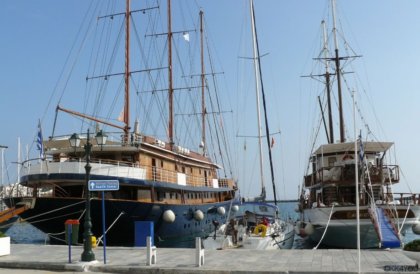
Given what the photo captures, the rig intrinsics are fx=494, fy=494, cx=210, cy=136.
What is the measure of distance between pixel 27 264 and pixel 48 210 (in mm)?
11189

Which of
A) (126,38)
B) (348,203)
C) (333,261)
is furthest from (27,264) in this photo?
(126,38)

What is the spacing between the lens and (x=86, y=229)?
14.1 metres

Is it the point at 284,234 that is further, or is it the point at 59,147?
the point at 59,147

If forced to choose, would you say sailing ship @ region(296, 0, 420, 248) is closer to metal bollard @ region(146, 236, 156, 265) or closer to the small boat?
the small boat

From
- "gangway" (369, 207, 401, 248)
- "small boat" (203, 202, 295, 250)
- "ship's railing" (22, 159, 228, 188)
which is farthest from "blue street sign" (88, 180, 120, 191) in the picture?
"ship's railing" (22, 159, 228, 188)

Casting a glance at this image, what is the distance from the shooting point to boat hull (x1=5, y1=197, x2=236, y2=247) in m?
24.7

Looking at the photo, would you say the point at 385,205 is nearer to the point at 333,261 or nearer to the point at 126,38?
the point at 333,261

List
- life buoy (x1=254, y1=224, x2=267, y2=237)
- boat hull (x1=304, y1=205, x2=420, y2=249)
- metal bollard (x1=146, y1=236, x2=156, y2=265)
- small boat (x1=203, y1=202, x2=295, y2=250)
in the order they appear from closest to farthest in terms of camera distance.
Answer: metal bollard (x1=146, y1=236, x2=156, y2=265) → small boat (x1=203, y1=202, x2=295, y2=250) → life buoy (x1=254, y1=224, x2=267, y2=237) → boat hull (x1=304, y1=205, x2=420, y2=249)

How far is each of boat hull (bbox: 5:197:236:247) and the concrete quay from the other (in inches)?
314

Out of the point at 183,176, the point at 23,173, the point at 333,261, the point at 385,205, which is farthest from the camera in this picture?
the point at 183,176

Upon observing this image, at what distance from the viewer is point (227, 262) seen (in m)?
13.5

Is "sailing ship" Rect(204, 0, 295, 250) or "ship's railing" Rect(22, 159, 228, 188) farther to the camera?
"ship's railing" Rect(22, 159, 228, 188)

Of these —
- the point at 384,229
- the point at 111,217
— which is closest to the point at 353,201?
the point at 384,229

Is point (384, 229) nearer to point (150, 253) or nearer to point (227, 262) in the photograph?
point (227, 262)
